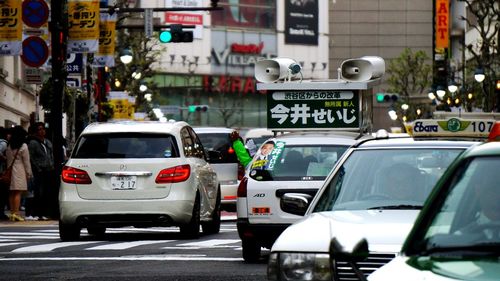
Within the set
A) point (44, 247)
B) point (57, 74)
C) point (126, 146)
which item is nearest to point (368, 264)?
point (44, 247)

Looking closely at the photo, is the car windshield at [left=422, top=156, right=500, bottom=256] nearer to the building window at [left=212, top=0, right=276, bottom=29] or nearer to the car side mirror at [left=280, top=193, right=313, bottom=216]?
the car side mirror at [left=280, top=193, right=313, bottom=216]

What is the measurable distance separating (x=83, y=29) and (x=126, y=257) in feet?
53.9

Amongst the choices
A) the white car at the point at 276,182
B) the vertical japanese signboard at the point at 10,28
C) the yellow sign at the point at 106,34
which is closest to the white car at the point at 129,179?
the white car at the point at 276,182

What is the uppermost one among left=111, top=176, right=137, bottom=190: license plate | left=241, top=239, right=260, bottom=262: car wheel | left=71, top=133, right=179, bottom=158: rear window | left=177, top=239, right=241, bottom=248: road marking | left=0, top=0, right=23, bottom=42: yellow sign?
left=0, top=0, right=23, bottom=42: yellow sign

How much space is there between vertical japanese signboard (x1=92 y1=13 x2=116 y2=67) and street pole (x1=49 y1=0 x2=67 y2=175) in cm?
1153

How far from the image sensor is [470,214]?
644cm

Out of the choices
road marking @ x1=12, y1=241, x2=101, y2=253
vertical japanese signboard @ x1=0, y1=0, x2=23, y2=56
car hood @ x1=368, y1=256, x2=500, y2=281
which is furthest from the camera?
vertical japanese signboard @ x1=0, y1=0, x2=23, y2=56

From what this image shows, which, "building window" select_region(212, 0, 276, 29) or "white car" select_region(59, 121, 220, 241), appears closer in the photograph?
"white car" select_region(59, 121, 220, 241)

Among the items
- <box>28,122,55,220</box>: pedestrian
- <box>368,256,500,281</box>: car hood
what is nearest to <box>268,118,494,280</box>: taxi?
<box>368,256,500,281</box>: car hood

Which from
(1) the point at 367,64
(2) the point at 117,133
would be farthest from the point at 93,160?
(1) the point at 367,64

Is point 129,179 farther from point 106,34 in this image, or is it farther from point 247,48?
point 247,48

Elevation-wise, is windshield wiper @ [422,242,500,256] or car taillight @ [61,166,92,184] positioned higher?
windshield wiper @ [422,242,500,256]

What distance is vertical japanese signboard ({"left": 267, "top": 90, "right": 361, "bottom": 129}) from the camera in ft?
70.0

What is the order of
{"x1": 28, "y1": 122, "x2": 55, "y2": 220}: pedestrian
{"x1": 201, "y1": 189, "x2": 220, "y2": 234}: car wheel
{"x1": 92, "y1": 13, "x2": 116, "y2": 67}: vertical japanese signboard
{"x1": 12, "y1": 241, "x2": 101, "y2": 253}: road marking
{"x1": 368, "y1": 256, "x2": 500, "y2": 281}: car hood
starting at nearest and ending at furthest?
{"x1": 368, "y1": 256, "x2": 500, "y2": 281}: car hood → {"x1": 12, "y1": 241, "x2": 101, "y2": 253}: road marking → {"x1": 201, "y1": 189, "x2": 220, "y2": 234}: car wheel → {"x1": 28, "y1": 122, "x2": 55, "y2": 220}: pedestrian → {"x1": 92, "y1": 13, "x2": 116, "y2": 67}: vertical japanese signboard
